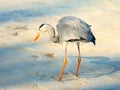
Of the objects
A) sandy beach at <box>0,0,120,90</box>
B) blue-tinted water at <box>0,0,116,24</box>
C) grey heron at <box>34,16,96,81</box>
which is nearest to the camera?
grey heron at <box>34,16,96,81</box>

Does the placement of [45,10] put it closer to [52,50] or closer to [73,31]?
[52,50]

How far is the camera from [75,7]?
12805mm

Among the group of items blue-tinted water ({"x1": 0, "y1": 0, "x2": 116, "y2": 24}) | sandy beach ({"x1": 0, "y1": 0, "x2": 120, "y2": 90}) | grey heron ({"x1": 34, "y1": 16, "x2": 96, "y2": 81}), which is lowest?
sandy beach ({"x1": 0, "y1": 0, "x2": 120, "y2": 90})

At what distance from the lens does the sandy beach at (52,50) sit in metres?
7.51

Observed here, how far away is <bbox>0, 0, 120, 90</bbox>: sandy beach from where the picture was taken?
296 inches

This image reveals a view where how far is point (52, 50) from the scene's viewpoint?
30.2ft

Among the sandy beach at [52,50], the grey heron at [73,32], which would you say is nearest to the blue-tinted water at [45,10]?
the sandy beach at [52,50]

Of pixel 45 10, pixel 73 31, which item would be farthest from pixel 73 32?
pixel 45 10

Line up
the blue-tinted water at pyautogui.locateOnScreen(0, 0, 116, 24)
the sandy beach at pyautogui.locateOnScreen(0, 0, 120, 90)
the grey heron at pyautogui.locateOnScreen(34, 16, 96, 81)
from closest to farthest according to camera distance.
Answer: the grey heron at pyautogui.locateOnScreen(34, 16, 96, 81) → the sandy beach at pyautogui.locateOnScreen(0, 0, 120, 90) → the blue-tinted water at pyautogui.locateOnScreen(0, 0, 116, 24)

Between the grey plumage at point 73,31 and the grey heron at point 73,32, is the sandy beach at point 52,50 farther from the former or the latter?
the grey plumage at point 73,31

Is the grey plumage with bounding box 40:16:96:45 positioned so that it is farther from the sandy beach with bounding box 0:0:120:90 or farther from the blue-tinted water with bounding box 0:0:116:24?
the blue-tinted water with bounding box 0:0:116:24

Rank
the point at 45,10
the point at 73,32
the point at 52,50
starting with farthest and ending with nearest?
1. the point at 45,10
2. the point at 52,50
3. the point at 73,32

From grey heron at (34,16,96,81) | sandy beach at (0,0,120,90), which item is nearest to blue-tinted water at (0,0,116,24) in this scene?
sandy beach at (0,0,120,90)

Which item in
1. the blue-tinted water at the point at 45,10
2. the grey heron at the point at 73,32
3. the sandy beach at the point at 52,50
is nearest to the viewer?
the grey heron at the point at 73,32
